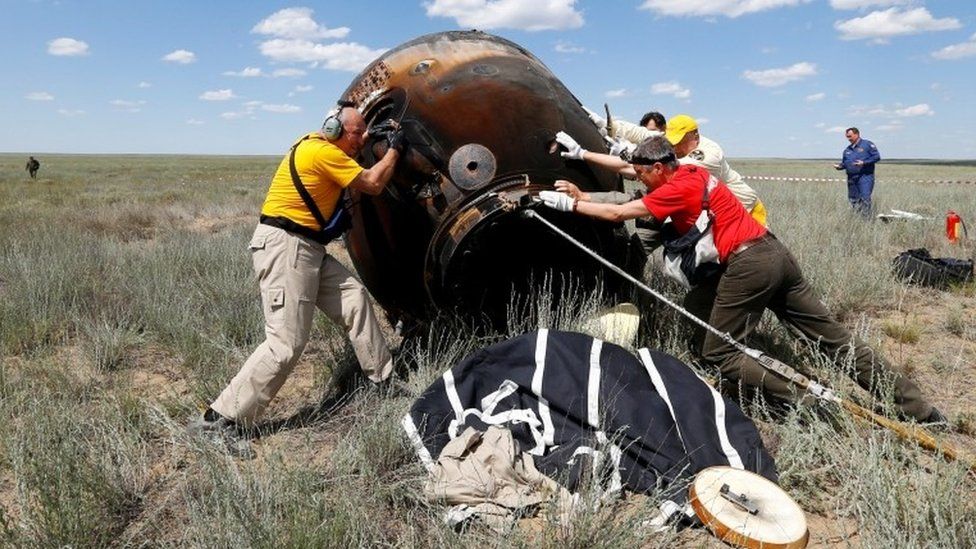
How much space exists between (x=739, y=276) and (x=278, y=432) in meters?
2.94

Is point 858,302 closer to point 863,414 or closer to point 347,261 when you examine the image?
point 863,414

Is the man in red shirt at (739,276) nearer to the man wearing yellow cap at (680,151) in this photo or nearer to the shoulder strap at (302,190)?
the man wearing yellow cap at (680,151)

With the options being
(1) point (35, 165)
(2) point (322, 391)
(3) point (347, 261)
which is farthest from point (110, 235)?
(1) point (35, 165)

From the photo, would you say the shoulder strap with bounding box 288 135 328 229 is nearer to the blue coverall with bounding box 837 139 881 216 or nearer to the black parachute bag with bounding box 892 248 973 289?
the black parachute bag with bounding box 892 248 973 289

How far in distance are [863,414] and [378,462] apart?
2605mm

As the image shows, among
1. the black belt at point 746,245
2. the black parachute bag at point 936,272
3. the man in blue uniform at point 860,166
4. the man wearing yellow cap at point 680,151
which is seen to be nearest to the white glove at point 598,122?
the man wearing yellow cap at point 680,151

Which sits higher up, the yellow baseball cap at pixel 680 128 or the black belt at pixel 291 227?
the yellow baseball cap at pixel 680 128

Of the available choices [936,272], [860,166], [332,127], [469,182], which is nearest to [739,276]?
[469,182]

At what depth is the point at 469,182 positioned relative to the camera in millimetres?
4199

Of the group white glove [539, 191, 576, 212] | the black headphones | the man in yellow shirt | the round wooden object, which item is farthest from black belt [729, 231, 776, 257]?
the black headphones

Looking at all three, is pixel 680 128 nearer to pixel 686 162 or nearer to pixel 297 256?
pixel 686 162

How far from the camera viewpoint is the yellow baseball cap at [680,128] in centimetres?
498

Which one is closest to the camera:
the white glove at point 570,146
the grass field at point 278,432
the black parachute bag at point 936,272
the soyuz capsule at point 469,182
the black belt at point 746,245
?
the grass field at point 278,432

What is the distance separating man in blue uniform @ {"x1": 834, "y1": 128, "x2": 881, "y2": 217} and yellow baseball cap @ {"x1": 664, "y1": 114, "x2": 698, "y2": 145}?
29.7 ft
